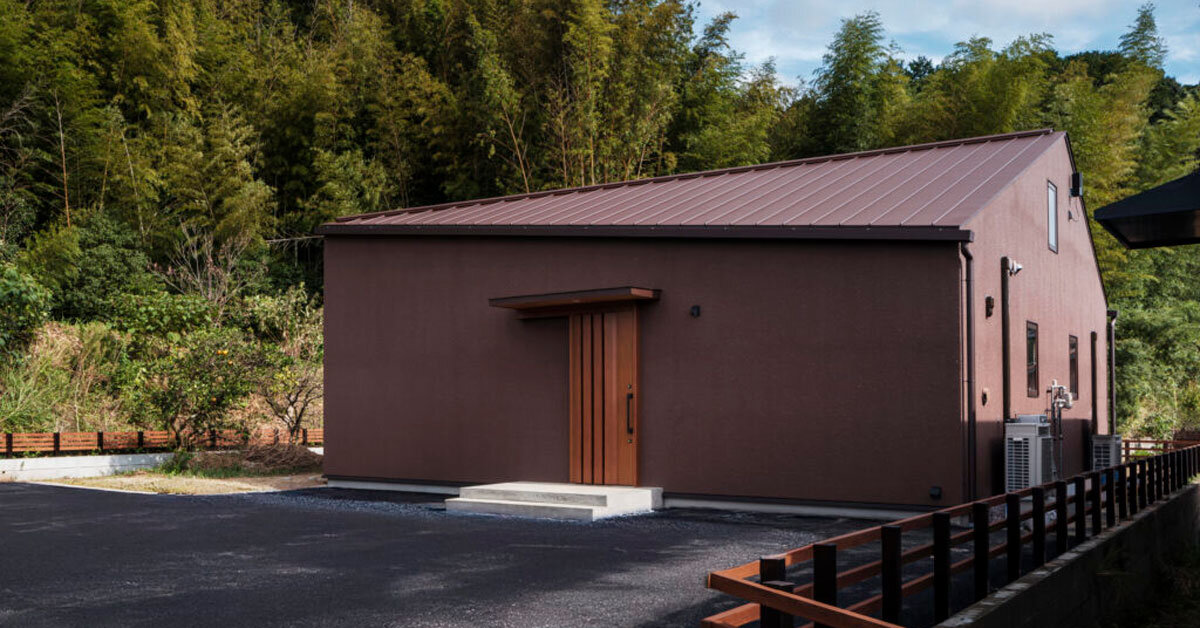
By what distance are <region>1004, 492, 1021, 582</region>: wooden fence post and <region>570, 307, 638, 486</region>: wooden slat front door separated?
4.41m

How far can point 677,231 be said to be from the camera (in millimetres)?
8641

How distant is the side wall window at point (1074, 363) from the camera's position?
11397 millimetres

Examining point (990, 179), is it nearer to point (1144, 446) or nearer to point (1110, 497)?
point (1110, 497)

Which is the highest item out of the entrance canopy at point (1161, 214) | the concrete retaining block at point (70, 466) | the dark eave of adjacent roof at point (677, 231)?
the dark eave of adjacent roof at point (677, 231)

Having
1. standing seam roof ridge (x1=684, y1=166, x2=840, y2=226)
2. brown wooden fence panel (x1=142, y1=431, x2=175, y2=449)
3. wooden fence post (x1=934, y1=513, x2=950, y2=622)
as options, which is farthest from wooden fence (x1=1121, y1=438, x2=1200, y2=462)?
brown wooden fence panel (x1=142, y1=431, x2=175, y2=449)

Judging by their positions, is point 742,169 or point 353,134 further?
point 353,134

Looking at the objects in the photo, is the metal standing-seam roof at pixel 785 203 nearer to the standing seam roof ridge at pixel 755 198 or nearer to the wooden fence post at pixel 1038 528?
the standing seam roof ridge at pixel 755 198

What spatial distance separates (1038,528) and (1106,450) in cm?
664

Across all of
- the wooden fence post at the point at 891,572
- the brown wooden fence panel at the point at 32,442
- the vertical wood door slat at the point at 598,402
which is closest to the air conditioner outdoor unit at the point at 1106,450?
the vertical wood door slat at the point at 598,402

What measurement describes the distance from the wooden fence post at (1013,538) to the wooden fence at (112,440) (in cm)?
882

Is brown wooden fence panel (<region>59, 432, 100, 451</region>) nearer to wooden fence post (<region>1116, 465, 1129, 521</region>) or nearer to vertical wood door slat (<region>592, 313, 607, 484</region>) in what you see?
vertical wood door slat (<region>592, 313, 607, 484</region>)

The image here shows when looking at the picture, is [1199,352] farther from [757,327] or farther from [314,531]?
[314,531]

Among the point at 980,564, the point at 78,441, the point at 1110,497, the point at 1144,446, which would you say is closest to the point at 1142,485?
the point at 1110,497

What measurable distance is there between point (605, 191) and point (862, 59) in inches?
305
